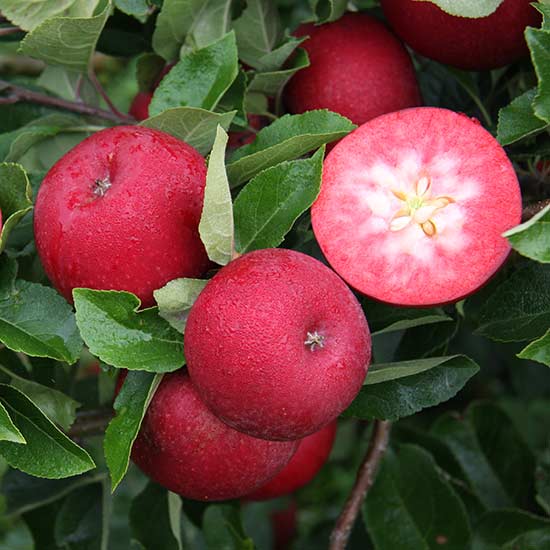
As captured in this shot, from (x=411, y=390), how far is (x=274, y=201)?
23 centimetres

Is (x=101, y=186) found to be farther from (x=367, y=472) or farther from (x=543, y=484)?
(x=543, y=484)

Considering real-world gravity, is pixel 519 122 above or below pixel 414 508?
above

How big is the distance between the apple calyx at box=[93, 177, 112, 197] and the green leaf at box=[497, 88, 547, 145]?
0.33m

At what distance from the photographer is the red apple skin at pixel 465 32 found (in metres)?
0.92

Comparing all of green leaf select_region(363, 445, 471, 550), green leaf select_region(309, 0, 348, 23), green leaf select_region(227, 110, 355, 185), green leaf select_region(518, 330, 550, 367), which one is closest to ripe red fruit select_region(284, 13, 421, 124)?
green leaf select_region(309, 0, 348, 23)

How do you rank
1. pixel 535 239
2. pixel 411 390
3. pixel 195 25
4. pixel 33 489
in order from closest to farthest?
pixel 535 239 < pixel 411 390 < pixel 195 25 < pixel 33 489

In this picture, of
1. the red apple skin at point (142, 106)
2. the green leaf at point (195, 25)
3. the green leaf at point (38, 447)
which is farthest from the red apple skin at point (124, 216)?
the red apple skin at point (142, 106)

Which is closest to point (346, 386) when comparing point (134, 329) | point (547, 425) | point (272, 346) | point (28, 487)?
point (272, 346)

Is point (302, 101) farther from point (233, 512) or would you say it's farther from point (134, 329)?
point (233, 512)

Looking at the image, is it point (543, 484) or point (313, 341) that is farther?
point (543, 484)

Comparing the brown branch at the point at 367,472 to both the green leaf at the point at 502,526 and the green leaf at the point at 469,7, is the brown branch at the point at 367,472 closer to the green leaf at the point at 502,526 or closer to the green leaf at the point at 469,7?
the green leaf at the point at 502,526

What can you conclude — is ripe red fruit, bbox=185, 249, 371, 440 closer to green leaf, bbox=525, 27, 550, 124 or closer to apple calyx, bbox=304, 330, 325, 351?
apple calyx, bbox=304, 330, 325, 351

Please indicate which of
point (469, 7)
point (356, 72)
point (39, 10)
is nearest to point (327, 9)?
point (356, 72)

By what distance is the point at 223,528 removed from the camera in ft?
3.77
